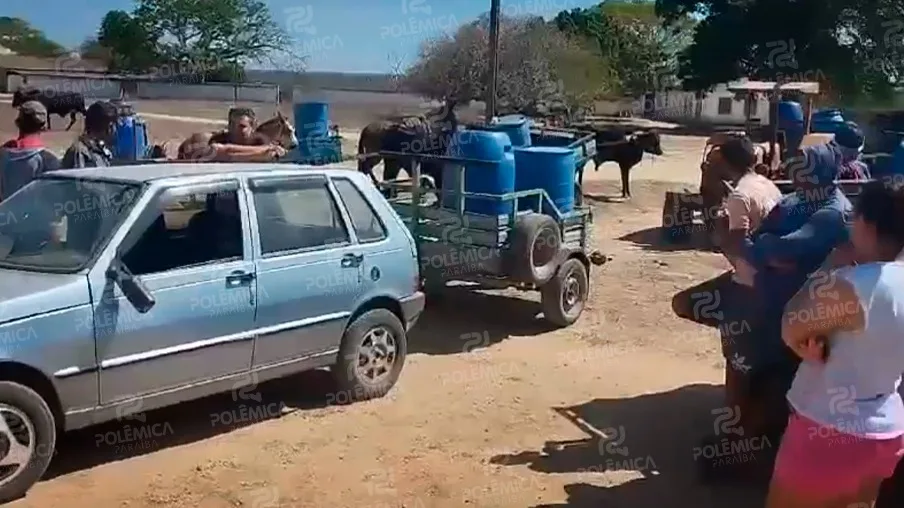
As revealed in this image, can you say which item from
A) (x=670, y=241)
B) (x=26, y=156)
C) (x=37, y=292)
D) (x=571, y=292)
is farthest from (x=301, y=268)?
(x=670, y=241)

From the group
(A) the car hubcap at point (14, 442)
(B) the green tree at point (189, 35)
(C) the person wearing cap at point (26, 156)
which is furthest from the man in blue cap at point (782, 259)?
(B) the green tree at point (189, 35)

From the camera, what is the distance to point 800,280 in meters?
5.32

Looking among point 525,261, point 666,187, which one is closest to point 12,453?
point 525,261

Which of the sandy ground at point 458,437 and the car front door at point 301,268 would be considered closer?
the sandy ground at point 458,437

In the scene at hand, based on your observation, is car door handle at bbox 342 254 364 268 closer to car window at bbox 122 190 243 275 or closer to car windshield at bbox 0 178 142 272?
car window at bbox 122 190 243 275

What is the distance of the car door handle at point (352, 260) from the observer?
684 centimetres

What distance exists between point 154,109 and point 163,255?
3221 centimetres

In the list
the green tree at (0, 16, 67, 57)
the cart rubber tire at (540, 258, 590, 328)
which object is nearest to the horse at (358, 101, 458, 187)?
the cart rubber tire at (540, 258, 590, 328)

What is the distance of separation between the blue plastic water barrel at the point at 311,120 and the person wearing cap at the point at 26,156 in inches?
289

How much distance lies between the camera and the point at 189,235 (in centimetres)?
614

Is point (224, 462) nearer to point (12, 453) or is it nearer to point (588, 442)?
point (12, 453)

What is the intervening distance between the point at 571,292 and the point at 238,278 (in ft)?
14.3

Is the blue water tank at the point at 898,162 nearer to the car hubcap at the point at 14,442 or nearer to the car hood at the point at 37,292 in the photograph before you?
the car hood at the point at 37,292

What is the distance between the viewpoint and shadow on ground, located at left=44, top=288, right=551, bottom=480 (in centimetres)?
609
